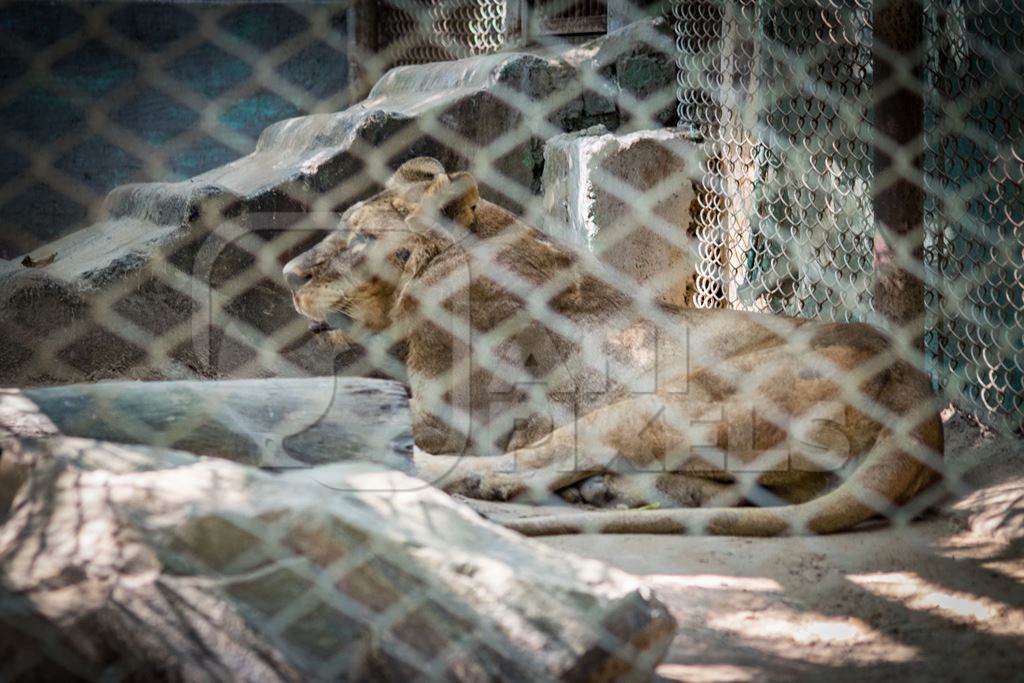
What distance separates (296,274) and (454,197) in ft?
2.27

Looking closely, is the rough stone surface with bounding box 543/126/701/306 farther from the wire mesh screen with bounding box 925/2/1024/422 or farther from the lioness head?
the wire mesh screen with bounding box 925/2/1024/422

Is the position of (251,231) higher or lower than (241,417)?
higher

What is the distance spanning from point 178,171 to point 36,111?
106 cm

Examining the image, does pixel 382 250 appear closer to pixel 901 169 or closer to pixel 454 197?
pixel 454 197

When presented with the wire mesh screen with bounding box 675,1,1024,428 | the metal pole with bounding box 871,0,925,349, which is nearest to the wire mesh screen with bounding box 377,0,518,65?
the wire mesh screen with bounding box 675,1,1024,428

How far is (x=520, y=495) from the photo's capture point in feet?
14.1

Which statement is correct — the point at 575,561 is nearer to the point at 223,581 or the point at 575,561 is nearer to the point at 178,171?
the point at 223,581

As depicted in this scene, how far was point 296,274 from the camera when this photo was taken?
15.9 feet

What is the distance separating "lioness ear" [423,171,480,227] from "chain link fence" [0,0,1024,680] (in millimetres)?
12

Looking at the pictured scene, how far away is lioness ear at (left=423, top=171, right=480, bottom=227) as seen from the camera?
483cm

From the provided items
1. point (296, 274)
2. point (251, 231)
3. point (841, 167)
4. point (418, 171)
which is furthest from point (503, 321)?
point (251, 231)

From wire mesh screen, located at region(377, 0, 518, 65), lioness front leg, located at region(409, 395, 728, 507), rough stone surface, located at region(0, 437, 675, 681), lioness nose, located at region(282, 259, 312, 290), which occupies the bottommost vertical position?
lioness front leg, located at region(409, 395, 728, 507)

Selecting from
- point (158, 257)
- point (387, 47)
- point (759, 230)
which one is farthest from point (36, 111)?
point (759, 230)

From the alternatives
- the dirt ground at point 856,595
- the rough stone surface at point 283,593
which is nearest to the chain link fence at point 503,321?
the rough stone surface at point 283,593
